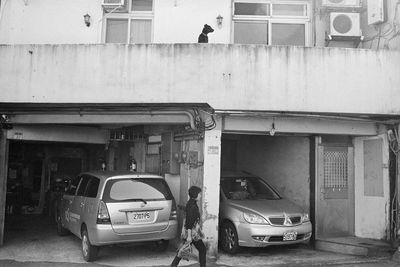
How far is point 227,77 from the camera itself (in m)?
9.05

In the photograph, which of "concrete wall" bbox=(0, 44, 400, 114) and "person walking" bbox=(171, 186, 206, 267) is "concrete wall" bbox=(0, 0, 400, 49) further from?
"person walking" bbox=(171, 186, 206, 267)

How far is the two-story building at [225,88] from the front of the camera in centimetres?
905

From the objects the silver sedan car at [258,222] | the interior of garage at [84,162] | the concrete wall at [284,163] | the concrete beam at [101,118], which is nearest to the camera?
the silver sedan car at [258,222]

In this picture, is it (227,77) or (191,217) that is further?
(227,77)

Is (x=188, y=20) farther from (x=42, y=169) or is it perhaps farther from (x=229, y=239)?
(x=42, y=169)

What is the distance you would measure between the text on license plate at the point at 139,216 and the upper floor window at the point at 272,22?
5307 millimetres

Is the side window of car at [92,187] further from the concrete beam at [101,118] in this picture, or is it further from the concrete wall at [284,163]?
the concrete wall at [284,163]

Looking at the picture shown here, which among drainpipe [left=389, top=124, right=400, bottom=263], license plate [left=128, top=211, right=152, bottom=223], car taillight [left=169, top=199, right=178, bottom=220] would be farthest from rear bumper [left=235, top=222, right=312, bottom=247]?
drainpipe [left=389, top=124, right=400, bottom=263]

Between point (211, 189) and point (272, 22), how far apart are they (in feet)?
16.4

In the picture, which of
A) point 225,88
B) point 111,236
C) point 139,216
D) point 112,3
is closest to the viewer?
point 111,236

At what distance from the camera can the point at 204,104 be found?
8.76 m

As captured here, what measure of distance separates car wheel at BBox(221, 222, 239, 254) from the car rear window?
4.85ft

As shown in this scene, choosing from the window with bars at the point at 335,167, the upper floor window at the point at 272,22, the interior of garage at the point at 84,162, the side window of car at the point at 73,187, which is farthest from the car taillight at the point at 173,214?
the upper floor window at the point at 272,22

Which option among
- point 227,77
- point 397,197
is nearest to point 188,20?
point 227,77
